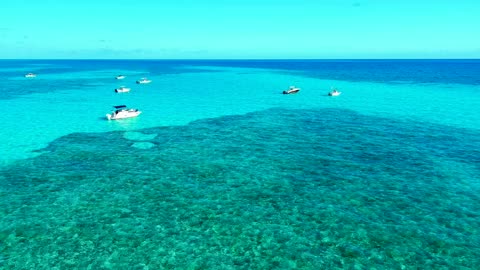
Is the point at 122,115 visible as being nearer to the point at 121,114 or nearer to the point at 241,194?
the point at 121,114

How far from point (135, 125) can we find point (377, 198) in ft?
136

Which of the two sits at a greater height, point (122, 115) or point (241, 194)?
point (122, 115)

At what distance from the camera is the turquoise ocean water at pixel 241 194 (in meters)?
20.2

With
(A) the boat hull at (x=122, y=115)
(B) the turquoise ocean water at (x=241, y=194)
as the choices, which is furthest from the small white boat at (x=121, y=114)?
(B) the turquoise ocean water at (x=241, y=194)

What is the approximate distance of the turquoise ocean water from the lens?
20.2 meters

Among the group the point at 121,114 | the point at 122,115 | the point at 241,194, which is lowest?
the point at 241,194

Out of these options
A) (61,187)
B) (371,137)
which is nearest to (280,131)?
(371,137)

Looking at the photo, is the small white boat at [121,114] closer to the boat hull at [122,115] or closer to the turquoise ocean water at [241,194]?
the boat hull at [122,115]

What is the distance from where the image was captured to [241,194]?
1117 inches

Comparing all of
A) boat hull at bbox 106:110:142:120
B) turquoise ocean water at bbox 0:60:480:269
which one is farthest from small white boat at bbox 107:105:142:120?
turquoise ocean water at bbox 0:60:480:269

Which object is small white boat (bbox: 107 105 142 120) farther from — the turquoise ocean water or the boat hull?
the turquoise ocean water

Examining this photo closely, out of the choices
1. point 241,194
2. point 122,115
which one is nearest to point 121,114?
point 122,115

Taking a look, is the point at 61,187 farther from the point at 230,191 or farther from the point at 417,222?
the point at 417,222

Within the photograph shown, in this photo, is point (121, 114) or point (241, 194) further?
point (121, 114)
